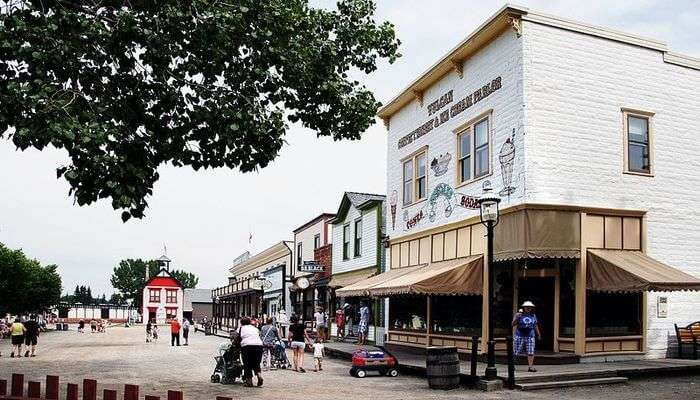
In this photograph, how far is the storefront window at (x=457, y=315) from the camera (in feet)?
70.8

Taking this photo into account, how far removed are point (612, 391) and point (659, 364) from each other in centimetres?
321

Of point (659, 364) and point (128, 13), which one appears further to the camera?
point (659, 364)

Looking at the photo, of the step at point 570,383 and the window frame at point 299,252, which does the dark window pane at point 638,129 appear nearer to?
the step at point 570,383

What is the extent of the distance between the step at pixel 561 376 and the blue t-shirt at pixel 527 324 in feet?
3.12

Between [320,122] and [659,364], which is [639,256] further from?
[320,122]

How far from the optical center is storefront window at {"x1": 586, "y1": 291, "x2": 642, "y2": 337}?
19.2 m

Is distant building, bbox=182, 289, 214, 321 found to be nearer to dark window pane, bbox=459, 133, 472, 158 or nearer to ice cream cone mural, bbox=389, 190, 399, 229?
ice cream cone mural, bbox=389, 190, 399, 229

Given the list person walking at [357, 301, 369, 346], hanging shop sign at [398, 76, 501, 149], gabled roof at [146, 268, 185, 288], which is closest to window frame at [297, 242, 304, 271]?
person walking at [357, 301, 369, 346]

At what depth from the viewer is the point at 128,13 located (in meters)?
11.0

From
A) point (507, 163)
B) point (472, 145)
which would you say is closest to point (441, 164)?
point (472, 145)

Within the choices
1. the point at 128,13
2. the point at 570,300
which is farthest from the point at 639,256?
the point at 128,13

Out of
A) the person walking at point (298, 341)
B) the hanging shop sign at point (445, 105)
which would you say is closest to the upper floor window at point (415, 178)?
the hanging shop sign at point (445, 105)

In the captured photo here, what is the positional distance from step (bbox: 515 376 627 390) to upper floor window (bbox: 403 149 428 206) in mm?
10279

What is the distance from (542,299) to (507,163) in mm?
3538
